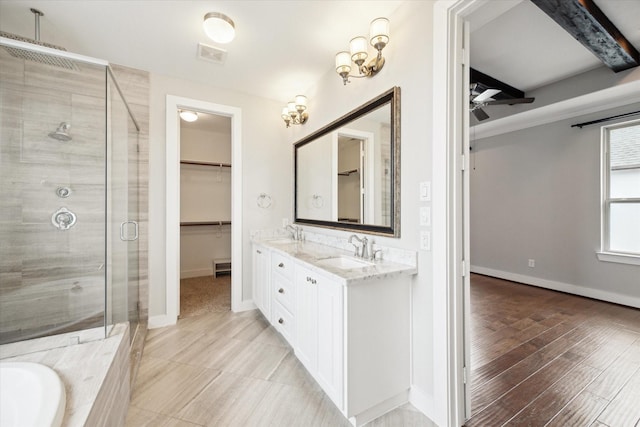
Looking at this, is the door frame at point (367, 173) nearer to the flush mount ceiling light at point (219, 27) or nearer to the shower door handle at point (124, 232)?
the flush mount ceiling light at point (219, 27)

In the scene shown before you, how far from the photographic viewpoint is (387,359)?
156 cm

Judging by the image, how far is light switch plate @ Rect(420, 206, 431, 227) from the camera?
156cm

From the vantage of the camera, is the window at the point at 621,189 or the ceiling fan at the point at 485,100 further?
→ the window at the point at 621,189

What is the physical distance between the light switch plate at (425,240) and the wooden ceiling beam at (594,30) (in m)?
1.79

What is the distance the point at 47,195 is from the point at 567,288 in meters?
6.20

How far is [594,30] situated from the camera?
2.10 meters

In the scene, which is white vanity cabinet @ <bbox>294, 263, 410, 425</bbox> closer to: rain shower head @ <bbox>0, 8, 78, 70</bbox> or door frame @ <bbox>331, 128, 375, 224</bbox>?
door frame @ <bbox>331, 128, 375, 224</bbox>

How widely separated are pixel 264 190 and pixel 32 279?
85.9 inches

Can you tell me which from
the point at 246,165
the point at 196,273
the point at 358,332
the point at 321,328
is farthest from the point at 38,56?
the point at 196,273

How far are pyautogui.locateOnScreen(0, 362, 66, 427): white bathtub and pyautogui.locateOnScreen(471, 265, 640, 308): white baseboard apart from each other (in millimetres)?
5359

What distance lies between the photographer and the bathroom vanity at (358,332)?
4.72ft

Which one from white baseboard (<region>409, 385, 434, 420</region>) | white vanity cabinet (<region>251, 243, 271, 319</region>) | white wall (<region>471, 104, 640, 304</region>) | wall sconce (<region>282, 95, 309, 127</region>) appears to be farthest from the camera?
white wall (<region>471, 104, 640, 304</region>)

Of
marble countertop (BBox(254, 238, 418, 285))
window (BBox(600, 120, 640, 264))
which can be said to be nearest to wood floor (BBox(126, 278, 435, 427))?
marble countertop (BBox(254, 238, 418, 285))

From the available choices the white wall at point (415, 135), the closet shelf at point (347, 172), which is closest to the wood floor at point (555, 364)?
the white wall at point (415, 135)
